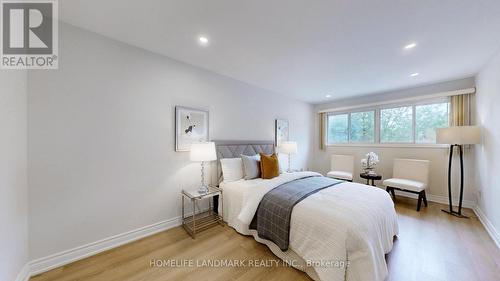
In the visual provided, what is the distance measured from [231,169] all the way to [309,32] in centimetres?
217

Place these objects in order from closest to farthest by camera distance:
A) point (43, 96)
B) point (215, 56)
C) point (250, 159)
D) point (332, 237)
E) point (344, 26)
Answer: point (332, 237)
point (43, 96)
point (344, 26)
point (215, 56)
point (250, 159)

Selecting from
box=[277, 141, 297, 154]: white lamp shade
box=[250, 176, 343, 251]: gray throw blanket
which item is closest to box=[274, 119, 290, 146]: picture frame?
box=[277, 141, 297, 154]: white lamp shade

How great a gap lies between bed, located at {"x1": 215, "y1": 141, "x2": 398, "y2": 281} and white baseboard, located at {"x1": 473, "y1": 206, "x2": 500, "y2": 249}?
118 centimetres

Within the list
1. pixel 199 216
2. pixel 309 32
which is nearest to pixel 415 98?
pixel 309 32

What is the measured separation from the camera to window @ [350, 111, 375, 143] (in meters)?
4.41

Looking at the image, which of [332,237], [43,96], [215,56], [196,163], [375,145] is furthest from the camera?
[375,145]

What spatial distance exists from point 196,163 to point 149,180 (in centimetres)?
70

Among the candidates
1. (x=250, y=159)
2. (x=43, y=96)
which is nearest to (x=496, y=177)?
(x=250, y=159)

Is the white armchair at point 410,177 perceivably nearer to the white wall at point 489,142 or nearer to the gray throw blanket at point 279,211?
the white wall at point 489,142

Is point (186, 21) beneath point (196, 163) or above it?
above

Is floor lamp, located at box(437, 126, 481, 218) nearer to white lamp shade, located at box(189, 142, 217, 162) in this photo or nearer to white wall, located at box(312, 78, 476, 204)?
white wall, located at box(312, 78, 476, 204)

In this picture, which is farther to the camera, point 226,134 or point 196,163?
point 226,134

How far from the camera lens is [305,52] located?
233 centimetres

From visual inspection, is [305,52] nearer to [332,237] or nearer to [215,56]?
[215,56]
